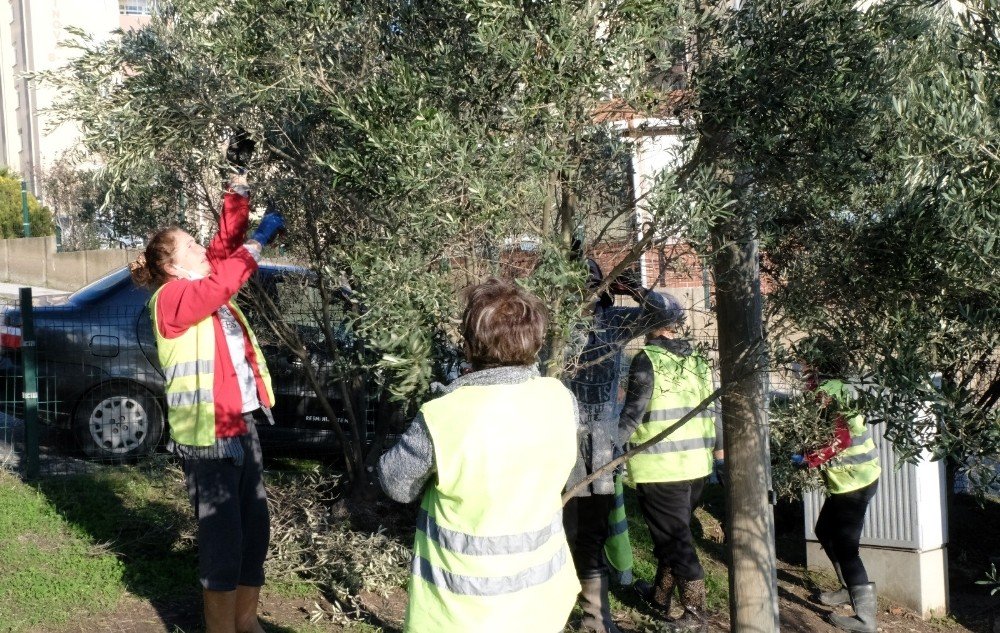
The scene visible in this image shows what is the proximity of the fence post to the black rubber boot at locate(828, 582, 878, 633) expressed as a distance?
5718mm

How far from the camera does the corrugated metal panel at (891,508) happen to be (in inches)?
277

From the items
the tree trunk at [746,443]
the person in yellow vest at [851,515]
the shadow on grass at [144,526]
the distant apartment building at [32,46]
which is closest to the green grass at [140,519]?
the shadow on grass at [144,526]

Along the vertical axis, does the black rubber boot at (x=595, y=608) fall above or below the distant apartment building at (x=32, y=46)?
below

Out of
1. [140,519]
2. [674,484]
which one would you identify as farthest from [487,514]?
[140,519]

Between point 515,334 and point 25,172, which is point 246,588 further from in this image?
point 25,172

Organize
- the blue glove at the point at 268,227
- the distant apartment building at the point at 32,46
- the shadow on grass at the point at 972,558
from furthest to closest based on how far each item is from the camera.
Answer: the distant apartment building at the point at 32,46, the shadow on grass at the point at 972,558, the blue glove at the point at 268,227

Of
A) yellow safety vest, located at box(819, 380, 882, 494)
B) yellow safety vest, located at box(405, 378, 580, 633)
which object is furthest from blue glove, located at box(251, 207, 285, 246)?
yellow safety vest, located at box(819, 380, 882, 494)

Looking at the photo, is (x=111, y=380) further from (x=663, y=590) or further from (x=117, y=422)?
(x=663, y=590)

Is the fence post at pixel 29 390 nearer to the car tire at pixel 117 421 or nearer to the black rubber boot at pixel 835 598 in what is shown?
the car tire at pixel 117 421

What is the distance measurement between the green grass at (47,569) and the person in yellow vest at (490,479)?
311 centimetres

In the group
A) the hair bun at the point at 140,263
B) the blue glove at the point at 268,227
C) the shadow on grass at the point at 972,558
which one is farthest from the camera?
the shadow on grass at the point at 972,558

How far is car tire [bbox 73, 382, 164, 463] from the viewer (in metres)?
8.01

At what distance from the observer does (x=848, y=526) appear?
6539 mm

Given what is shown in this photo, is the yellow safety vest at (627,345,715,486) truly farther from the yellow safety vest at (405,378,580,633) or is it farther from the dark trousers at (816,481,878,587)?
the yellow safety vest at (405,378,580,633)
